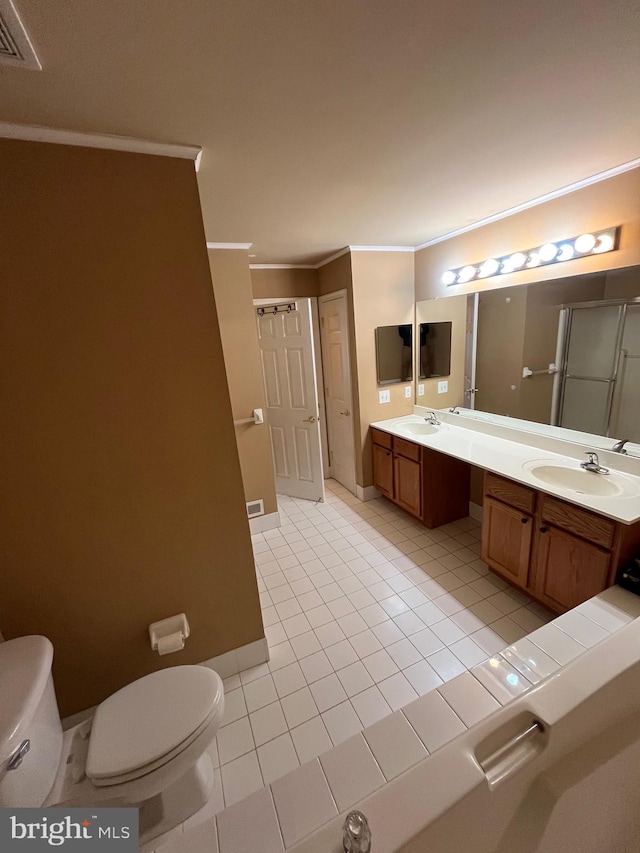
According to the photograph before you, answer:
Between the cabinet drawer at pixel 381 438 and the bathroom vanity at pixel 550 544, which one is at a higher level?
the cabinet drawer at pixel 381 438

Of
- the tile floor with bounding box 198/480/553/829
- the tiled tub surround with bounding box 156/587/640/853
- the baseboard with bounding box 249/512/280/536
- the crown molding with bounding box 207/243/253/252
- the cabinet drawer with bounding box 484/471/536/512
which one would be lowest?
the tile floor with bounding box 198/480/553/829

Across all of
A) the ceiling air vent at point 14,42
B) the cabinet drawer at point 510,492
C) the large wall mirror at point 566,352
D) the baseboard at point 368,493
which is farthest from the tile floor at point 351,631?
the ceiling air vent at point 14,42

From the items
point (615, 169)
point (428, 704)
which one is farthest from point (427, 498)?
point (615, 169)

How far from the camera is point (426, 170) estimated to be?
5.09 ft

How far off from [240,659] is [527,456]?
206cm

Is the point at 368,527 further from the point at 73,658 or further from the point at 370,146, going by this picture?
the point at 370,146

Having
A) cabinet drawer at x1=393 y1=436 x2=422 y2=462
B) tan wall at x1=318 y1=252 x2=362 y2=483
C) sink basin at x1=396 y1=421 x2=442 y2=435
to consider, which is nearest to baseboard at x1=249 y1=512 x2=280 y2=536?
tan wall at x1=318 y1=252 x2=362 y2=483

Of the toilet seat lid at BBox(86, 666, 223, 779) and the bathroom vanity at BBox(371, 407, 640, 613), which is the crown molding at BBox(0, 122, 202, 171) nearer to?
the toilet seat lid at BBox(86, 666, 223, 779)

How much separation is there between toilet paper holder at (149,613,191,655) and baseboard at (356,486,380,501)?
7.02 feet

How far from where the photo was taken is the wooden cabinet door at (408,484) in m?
2.79

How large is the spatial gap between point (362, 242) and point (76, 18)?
91.0 inches

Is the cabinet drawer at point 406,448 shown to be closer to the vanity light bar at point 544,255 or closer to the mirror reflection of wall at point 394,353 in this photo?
the mirror reflection of wall at point 394,353

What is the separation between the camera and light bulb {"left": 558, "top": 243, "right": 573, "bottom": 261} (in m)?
1.93

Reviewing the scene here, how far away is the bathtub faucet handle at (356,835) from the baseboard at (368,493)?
2.68 m
